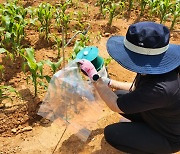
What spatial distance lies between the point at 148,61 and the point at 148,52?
6cm

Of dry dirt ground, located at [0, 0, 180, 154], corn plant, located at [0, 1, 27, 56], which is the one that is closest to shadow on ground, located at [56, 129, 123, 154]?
dry dirt ground, located at [0, 0, 180, 154]

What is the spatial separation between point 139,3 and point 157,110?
3327 mm

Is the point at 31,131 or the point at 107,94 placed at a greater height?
the point at 107,94

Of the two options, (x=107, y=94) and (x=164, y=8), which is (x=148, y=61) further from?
(x=164, y=8)

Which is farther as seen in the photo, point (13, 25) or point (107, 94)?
point (13, 25)

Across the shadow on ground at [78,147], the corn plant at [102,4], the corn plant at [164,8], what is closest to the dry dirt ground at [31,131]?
the shadow on ground at [78,147]

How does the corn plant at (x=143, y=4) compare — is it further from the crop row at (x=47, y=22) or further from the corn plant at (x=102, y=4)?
the corn plant at (x=102, y=4)

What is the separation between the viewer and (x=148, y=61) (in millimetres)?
1970

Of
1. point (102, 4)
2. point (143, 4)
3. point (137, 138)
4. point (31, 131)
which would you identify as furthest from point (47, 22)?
point (137, 138)

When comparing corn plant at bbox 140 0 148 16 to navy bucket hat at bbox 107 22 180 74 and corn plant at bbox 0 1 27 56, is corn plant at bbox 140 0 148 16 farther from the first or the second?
navy bucket hat at bbox 107 22 180 74

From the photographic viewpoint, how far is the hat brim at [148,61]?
196cm

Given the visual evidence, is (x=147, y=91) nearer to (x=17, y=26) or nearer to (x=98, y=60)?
(x=98, y=60)

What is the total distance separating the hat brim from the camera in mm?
1955

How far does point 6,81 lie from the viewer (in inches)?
130
